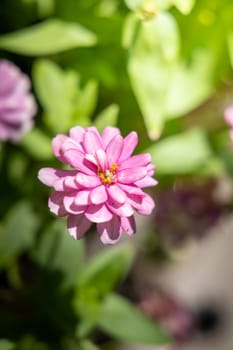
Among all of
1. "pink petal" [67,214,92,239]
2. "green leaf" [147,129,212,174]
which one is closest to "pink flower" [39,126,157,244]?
"pink petal" [67,214,92,239]

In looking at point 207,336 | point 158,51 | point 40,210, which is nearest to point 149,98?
point 158,51

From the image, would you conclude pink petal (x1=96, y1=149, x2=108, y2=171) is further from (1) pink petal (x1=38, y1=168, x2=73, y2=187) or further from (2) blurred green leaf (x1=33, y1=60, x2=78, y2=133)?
(2) blurred green leaf (x1=33, y1=60, x2=78, y2=133)

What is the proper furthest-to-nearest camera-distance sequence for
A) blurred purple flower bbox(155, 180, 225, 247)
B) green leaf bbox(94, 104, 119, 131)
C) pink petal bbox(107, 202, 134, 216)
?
blurred purple flower bbox(155, 180, 225, 247), green leaf bbox(94, 104, 119, 131), pink petal bbox(107, 202, 134, 216)

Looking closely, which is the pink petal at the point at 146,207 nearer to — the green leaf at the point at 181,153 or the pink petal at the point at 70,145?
the pink petal at the point at 70,145

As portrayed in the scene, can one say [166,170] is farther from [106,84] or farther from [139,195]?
[139,195]

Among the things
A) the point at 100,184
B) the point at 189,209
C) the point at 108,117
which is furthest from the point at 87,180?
the point at 189,209

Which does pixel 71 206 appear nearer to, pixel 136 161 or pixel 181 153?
pixel 136 161
